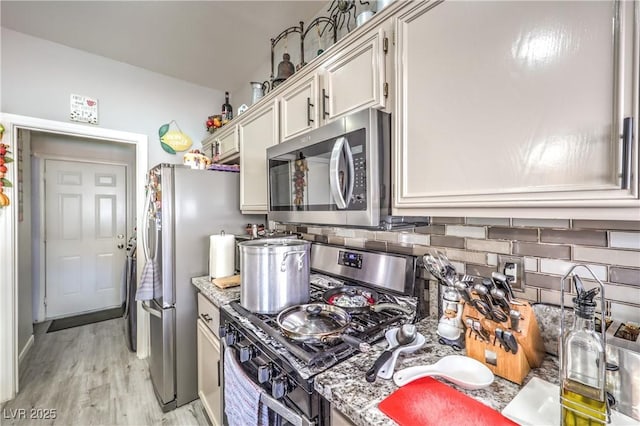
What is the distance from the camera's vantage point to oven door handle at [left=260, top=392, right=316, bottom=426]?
0.78m

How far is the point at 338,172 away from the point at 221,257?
1.16m

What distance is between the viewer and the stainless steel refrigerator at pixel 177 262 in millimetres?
1800

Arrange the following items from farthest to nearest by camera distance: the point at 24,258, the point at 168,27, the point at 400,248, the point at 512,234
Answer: the point at 24,258 → the point at 168,27 → the point at 400,248 → the point at 512,234

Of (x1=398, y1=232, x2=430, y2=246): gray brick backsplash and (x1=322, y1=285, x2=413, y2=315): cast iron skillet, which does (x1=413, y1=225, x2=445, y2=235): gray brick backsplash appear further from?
(x1=322, y1=285, x2=413, y2=315): cast iron skillet

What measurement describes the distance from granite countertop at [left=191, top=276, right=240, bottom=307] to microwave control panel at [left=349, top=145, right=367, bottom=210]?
2.79ft

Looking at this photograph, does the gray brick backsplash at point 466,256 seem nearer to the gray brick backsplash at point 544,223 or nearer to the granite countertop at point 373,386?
the gray brick backsplash at point 544,223

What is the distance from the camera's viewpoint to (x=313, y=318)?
1.06 metres

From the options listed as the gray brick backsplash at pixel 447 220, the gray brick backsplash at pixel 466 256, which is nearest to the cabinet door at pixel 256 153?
the gray brick backsplash at pixel 447 220

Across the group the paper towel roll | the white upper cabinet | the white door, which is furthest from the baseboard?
the white upper cabinet

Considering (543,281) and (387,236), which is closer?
(543,281)

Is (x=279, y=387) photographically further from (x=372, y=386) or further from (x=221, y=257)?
(x=221, y=257)

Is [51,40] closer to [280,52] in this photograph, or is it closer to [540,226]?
[280,52]

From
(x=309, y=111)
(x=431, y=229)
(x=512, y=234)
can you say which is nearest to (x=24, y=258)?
(x=309, y=111)

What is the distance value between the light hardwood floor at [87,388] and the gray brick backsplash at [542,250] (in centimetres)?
207
